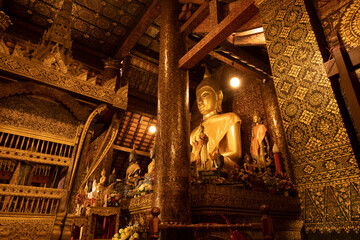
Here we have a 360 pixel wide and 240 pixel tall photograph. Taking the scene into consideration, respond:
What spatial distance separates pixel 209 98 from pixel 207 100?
80 mm

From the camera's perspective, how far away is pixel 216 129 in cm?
612

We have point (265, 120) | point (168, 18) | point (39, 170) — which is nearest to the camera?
point (39, 170)

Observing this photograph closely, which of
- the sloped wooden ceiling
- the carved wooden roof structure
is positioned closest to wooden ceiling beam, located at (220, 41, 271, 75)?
the carved wooden roof structure

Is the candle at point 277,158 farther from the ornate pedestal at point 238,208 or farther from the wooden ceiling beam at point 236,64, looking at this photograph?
the wooden ceiling beam at point 236,64

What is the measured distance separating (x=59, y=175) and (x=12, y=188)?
59cm

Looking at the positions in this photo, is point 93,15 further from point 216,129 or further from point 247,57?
point 216,129

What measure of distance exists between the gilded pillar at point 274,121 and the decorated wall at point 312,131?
136 inches

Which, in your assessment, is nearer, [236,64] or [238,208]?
[238,208]

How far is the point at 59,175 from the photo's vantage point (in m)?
3.09

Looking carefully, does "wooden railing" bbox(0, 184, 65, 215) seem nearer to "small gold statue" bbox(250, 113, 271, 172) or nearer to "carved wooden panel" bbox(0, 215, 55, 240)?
"carved wooden panel" bbox(0, 215, 55, 240)

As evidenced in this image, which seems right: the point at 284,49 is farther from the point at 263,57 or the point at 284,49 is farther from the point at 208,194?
the point at 263,57

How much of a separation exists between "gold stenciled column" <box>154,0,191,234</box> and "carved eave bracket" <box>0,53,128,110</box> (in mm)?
693

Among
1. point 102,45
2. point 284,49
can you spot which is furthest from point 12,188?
point 102,45

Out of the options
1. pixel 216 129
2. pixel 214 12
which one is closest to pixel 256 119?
pixel 216 129
